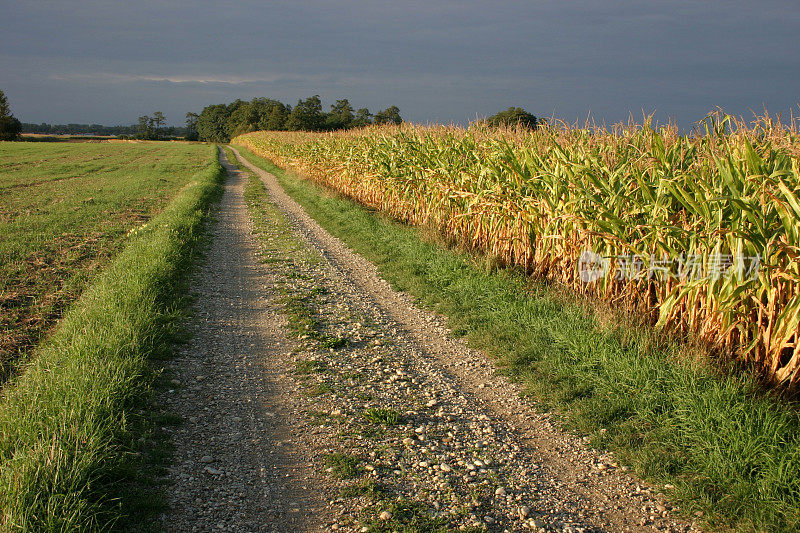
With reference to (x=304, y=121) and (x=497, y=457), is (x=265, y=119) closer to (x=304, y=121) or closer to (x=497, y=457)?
(x=304, y=121)

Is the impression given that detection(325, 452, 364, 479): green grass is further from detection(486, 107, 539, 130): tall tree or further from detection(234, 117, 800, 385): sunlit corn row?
detection(486, 107, 539, 130): tall tree

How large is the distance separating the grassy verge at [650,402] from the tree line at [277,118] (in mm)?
12223

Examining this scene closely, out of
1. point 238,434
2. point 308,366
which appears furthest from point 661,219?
point 238,434

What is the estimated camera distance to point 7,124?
78188 millimetres

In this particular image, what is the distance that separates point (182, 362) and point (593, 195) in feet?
16.5

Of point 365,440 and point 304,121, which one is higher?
point 304,121

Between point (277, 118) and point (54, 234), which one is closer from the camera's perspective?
point (54, 234)

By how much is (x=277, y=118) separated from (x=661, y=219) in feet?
244

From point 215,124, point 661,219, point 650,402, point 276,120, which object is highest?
point 215,124

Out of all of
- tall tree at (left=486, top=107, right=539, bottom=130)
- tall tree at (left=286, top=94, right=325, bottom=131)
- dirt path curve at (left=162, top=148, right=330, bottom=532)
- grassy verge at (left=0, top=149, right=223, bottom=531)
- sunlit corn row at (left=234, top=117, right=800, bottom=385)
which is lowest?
dirt path curve at (left=162, top=148, right=330, bottom=532)

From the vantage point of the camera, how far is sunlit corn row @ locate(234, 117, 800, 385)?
4.30 meters

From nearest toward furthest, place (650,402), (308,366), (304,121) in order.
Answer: (650,402)
(308,366)
(304,121)

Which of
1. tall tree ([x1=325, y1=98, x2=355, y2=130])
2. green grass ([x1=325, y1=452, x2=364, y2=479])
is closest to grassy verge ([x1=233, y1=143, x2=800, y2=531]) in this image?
green grass ([x1=325, y1=452, x2=364, y2=479])

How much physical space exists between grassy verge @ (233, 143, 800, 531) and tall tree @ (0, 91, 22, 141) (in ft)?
314
